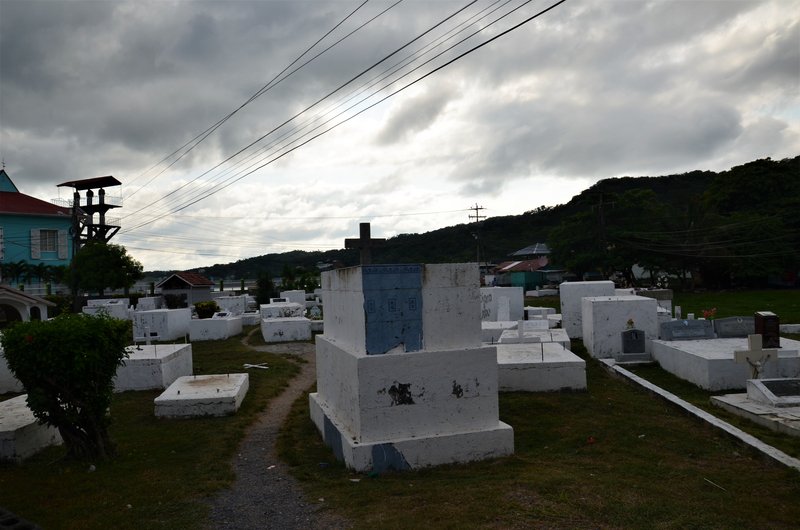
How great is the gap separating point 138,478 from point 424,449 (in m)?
3.71

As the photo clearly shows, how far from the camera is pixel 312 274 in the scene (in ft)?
174

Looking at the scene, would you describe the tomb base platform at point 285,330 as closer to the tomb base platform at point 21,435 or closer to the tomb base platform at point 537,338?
the tomb base platform at point 537,338

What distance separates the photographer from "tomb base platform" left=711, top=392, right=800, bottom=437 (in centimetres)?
884

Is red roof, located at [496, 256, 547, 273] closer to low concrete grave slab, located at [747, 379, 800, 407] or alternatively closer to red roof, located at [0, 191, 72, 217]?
red roof, located at [0, 191, 72, 217]

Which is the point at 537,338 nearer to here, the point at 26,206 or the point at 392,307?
the point at 392,307

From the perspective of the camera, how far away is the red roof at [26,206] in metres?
45.6

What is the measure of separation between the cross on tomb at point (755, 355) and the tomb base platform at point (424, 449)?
20.5ft

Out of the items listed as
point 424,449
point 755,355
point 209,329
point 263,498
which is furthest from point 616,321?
point 209,329

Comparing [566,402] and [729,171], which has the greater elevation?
[729,171]

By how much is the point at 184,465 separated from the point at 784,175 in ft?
193

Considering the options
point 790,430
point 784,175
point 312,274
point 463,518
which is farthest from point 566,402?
point 784,175

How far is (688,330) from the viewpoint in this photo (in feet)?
51.3

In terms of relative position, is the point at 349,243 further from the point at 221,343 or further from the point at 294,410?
the point at 221,343

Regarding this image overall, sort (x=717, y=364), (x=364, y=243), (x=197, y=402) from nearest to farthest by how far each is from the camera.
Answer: (x=364, y=243) < (x=197, y=402) < (x=717, y=364)
